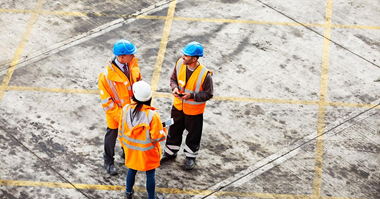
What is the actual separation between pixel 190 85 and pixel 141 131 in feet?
3.94

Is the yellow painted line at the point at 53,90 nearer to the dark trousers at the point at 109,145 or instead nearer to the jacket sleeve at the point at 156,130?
the dark trousers at the point at 109,145

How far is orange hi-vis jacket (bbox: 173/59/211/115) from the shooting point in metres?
7.22

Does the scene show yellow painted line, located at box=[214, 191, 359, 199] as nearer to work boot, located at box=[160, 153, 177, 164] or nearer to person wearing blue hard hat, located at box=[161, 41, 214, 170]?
person wearing blue hard hat, located at box=[161, 41, 214, 170]

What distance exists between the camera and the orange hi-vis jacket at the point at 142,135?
6406mm

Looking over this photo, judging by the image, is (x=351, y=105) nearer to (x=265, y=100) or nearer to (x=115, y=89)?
(x=265, y=100)

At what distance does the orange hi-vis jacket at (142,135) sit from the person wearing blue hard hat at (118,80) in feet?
2.03

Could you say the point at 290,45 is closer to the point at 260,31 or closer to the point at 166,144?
the point at 260,31

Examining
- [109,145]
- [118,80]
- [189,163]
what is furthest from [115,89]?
[189,163]

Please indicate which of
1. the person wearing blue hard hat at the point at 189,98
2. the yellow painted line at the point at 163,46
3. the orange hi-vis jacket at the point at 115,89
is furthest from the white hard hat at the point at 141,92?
the yellow painted line at the point at 163,46

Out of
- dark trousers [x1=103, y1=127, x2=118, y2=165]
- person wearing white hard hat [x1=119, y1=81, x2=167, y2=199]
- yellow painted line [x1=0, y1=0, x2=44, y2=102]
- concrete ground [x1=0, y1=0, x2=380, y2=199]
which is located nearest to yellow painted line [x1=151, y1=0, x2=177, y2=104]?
concrete ground [x1=0, y1=0, x2=380, y2=199]

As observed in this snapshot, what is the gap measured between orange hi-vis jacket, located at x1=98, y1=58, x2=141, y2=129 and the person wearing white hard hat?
0.61m

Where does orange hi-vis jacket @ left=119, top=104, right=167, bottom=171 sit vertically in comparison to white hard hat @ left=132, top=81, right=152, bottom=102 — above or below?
below

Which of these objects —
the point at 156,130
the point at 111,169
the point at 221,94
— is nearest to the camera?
the point at 156,130

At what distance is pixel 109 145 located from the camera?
24.5 ft
